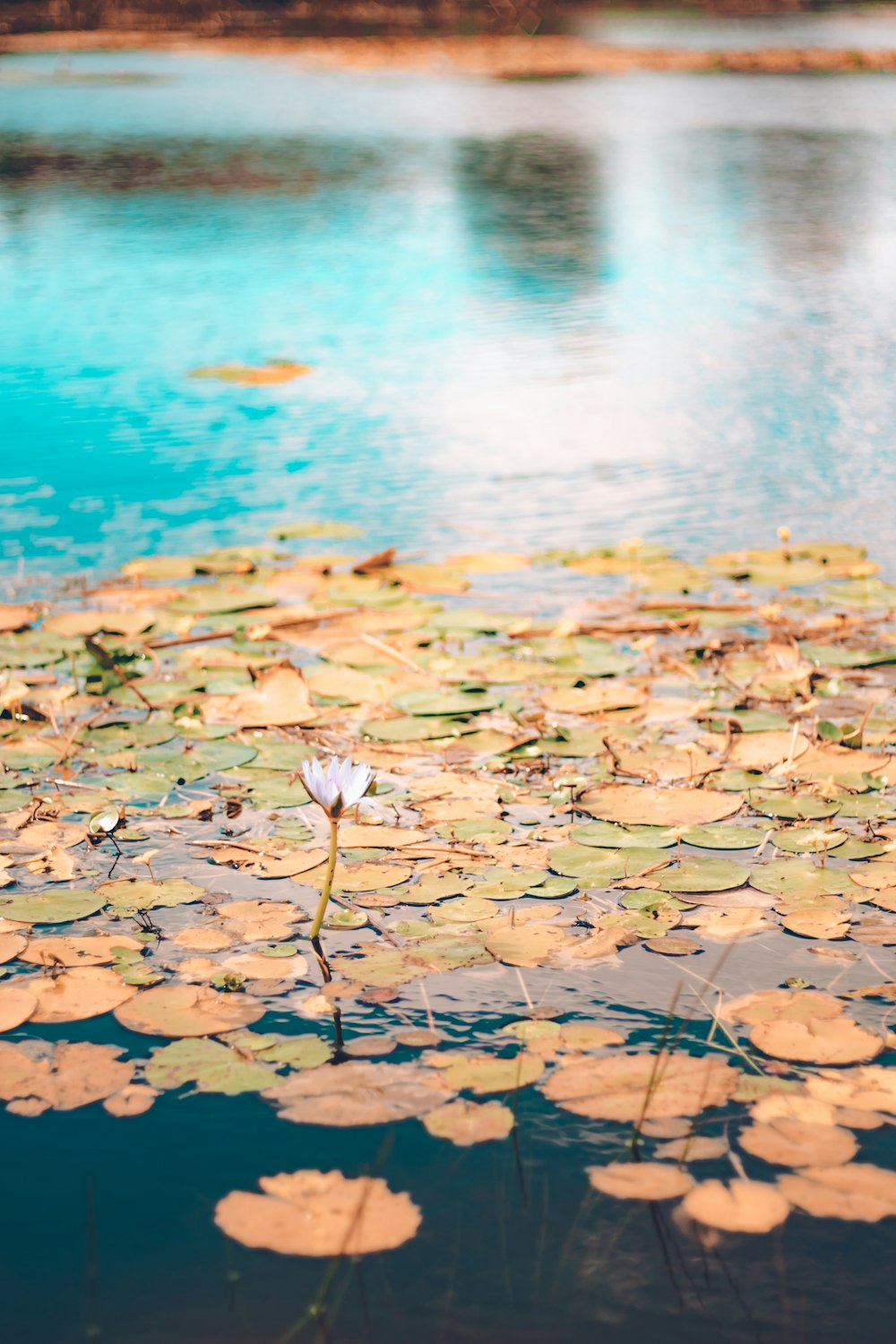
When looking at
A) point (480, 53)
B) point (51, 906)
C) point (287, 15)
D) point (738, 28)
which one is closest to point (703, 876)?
point (51, 906)

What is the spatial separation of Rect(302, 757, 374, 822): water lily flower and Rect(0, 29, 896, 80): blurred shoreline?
11442 mm

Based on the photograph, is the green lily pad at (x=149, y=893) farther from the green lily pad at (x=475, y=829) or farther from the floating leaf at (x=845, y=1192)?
the floating leaf at (x=845, y=1192)

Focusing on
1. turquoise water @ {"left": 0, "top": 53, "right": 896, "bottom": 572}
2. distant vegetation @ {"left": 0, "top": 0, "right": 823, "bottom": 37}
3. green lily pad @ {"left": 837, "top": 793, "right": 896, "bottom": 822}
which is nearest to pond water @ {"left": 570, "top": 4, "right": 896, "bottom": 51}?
distant vegetation @ {"left": 0, "top": 0, "right": 823, "bottom": 37}

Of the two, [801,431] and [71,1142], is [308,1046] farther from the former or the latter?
[801,431]

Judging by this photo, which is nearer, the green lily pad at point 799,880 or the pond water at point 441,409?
the pond water at point 441,409

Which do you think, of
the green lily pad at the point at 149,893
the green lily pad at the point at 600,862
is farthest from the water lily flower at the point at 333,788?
the green lily pad at the point at 600,862

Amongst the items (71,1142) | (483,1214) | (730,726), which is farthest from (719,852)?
(71,1142)

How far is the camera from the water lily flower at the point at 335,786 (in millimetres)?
1397

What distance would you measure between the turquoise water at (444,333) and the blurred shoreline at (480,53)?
159 inches

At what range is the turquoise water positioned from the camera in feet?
10.8

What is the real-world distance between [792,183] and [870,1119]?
21.5 feet

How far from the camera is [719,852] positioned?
171 centimetres

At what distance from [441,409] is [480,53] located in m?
11.4

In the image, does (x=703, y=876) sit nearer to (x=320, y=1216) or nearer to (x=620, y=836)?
(x=620, y=836)
